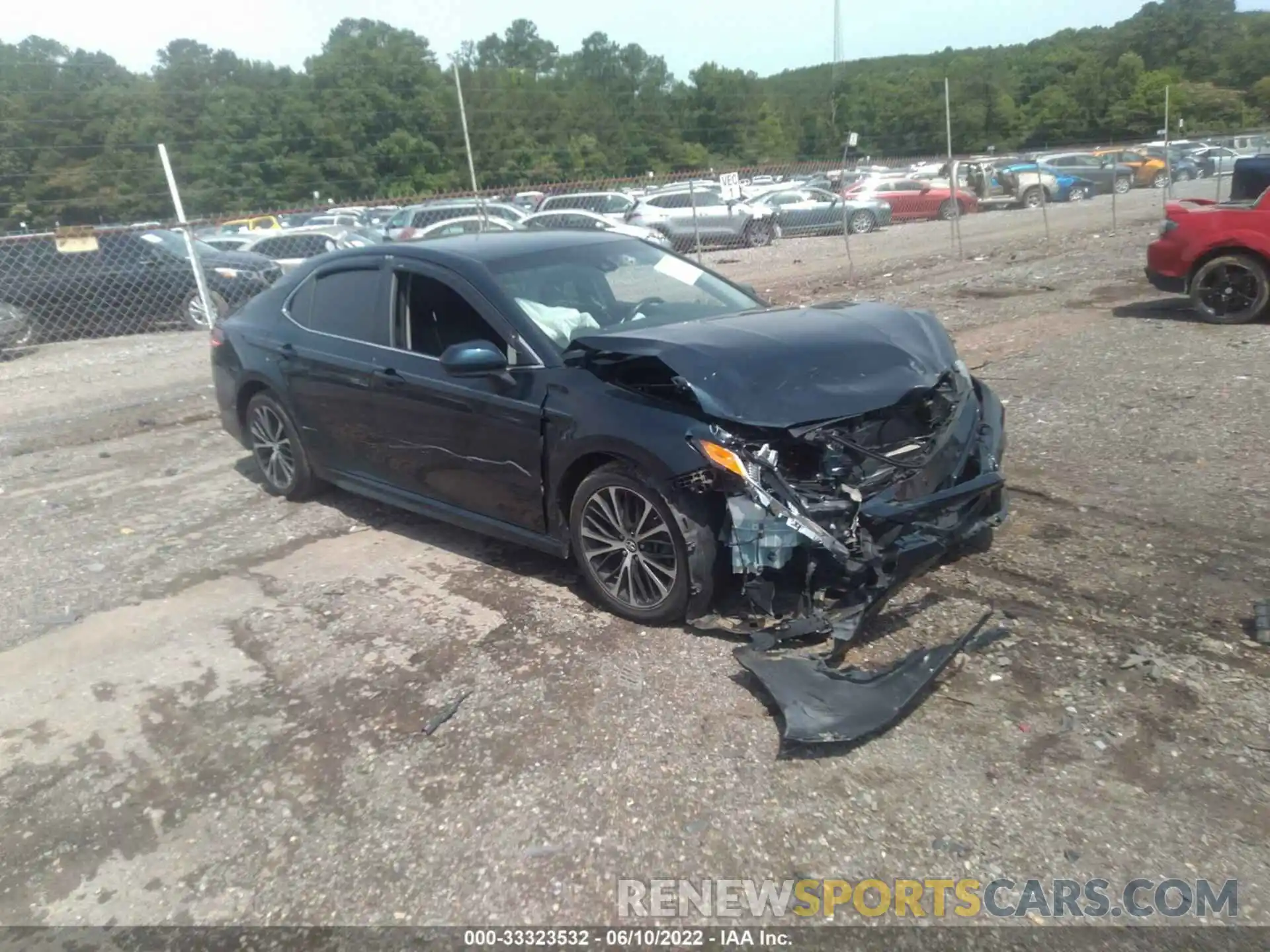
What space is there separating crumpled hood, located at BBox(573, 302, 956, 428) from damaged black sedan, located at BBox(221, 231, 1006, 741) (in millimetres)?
13

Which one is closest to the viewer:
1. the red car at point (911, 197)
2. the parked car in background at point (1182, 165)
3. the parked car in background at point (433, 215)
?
the parked car in background at point (433, 215)

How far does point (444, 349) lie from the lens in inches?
212

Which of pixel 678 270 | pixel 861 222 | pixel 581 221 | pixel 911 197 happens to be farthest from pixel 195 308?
pixel 911 197

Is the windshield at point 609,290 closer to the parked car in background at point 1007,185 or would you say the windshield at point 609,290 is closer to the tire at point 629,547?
the tire at point 629,547

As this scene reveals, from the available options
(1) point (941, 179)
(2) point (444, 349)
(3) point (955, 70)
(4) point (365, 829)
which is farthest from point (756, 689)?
(3) point (955, 70)

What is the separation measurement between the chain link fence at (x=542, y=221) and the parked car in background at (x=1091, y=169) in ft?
0.15

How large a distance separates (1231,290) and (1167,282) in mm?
552

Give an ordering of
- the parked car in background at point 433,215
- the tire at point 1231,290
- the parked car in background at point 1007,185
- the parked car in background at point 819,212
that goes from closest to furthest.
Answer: the tire at point 1231,290 < the parked car in background at point 433,215 < the parked car in background at point 819,212 < the parked car in background at point 1007,185

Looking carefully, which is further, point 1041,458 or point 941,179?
point 941,179

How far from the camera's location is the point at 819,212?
82.5 feet

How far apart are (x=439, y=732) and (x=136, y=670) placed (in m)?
1.69

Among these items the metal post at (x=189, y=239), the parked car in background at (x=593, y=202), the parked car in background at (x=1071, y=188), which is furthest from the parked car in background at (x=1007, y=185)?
the metal post at (x=189, y=239)

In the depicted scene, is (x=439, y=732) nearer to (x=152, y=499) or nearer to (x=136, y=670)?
(x=136, y=670)

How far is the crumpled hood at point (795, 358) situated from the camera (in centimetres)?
426
